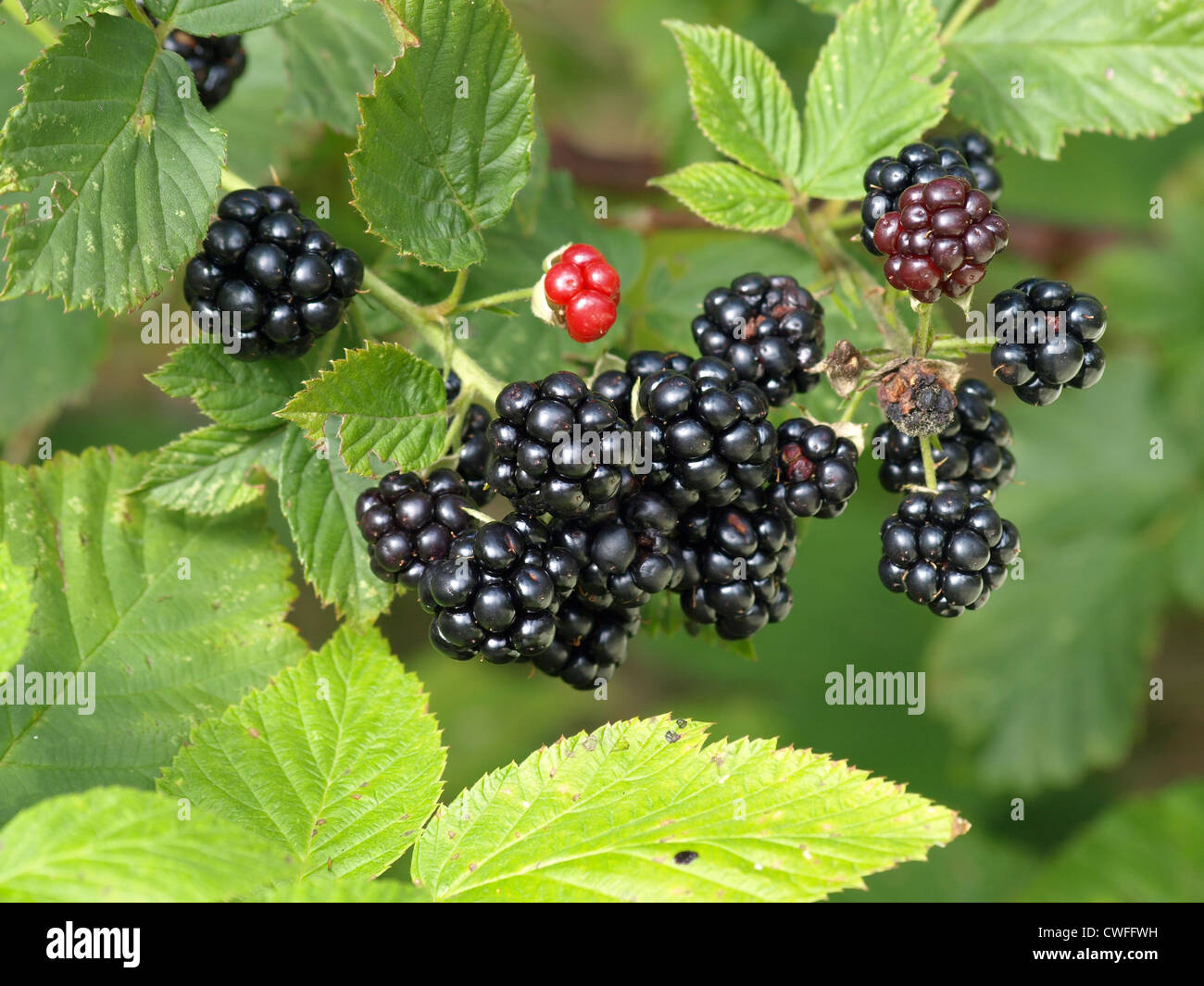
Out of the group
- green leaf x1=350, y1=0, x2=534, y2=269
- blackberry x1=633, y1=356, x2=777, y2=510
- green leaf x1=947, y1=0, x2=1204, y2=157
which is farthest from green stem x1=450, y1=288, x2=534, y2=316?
green leaf x1=947, y1=0, x2=1204, y2=157

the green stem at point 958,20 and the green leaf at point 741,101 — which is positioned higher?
the green stem at point 958,20

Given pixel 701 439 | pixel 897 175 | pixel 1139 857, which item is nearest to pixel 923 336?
pixel 897 175

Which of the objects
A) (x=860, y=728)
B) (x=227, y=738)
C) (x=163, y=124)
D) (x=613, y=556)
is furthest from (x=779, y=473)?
(x=860, y=728)

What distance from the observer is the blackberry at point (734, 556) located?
1.92m

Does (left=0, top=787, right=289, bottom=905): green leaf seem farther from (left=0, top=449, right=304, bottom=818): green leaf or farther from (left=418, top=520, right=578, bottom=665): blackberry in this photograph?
(left=0, top=449, right=304, bottom=818): green leaf

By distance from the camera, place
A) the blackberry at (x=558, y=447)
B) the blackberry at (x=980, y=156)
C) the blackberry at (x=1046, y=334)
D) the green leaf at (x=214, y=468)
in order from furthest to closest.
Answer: the blackberry at (x=980, y=156) < the green leaf at (x=214, y=468) < the blackberry at (x=1046, y=334) < the blackberry at (x=558, y=447)

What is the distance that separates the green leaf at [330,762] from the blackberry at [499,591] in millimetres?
386

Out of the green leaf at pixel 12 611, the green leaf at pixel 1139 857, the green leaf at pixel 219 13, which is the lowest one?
the green leaf at pixel 1139 857

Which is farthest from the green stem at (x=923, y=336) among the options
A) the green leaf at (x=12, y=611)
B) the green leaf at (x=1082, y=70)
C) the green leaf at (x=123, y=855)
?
the green leaf at (x=12, y=611)

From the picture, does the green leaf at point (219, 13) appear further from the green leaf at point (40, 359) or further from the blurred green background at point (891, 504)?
the green leaf at point (40, 359)

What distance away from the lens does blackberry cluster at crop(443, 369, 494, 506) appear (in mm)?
2025

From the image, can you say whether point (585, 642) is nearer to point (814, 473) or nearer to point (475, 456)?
point (475, 456)

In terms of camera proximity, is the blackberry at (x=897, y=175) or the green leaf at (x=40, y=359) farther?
the green leaf at (x=40, y=359)

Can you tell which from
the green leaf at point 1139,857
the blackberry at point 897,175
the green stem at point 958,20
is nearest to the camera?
the blackberry at point 897,175
